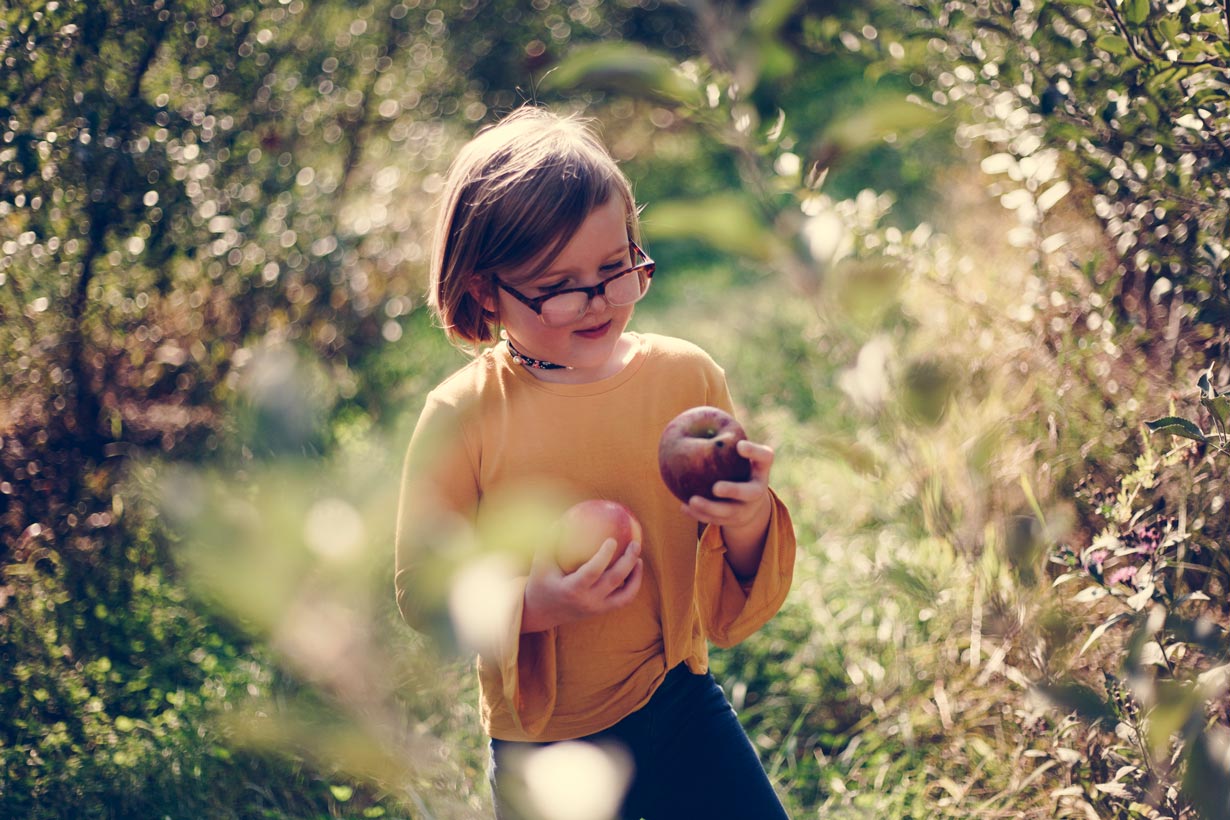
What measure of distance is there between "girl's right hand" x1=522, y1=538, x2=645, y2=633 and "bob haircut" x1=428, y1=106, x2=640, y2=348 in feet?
1.21

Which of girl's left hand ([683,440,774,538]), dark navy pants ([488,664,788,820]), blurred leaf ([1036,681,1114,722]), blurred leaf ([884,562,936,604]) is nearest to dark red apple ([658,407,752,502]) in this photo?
girl's left hand ([683,440,774,538])

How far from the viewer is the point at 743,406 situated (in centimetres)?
371

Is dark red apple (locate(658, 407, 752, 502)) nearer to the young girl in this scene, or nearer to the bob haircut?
the young girl

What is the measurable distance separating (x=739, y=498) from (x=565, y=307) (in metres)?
0.32

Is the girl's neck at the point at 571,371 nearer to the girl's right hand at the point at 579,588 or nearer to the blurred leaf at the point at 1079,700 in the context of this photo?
the girl's right hand at the point at 579,588

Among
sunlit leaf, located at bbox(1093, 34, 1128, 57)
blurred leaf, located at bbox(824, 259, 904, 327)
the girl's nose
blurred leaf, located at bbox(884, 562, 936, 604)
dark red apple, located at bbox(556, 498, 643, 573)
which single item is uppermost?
sunlit leaf, located at bbox(1093, 34, 1128, 57)

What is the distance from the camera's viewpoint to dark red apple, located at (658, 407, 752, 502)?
46.0 inches

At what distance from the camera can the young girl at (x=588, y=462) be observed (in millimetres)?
1247

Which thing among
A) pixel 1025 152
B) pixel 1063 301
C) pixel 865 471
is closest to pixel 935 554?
pixel 865 471

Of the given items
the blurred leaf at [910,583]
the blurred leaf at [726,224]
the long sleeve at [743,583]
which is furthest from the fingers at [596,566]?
the blurred leaf at [910,583]

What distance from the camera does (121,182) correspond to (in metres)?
2.69

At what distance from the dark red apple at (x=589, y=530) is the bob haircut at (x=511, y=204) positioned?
0.31 metres

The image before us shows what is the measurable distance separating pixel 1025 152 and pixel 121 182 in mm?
2277

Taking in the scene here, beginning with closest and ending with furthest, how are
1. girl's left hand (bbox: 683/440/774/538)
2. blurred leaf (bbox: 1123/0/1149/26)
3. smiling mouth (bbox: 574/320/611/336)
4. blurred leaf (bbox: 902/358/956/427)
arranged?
girl's left hand (bbox: 683/440/774/538) → smiling mouth (bbox: 574/320/611/336) → blurred leaf (bbox: 1123/0/1149/26) → blurred leaf (bbox: 902/358/956/427)
